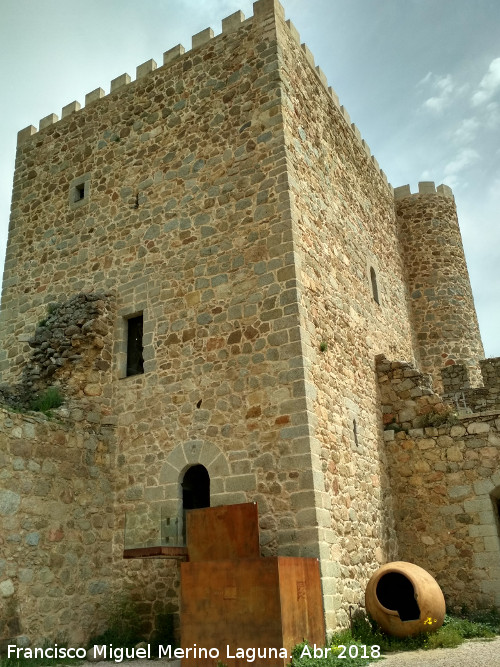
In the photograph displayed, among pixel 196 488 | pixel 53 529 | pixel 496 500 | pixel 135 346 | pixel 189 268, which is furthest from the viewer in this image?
pixel 135 346

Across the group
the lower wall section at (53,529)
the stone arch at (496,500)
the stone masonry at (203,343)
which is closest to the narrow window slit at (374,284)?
the stone masonry at (203,343)

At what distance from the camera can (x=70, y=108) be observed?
12109 millimetres

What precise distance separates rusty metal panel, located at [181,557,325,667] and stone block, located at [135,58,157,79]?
333 inches

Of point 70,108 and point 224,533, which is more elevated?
point 70,108

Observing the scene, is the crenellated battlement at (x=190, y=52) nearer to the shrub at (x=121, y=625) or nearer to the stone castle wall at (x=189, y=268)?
the stone castle wall at (x=189, y=268)

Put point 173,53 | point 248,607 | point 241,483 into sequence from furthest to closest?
point 173,53, point 241,483, point 248,607

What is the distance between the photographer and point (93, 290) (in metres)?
10.3

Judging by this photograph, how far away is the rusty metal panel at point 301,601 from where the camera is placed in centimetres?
615

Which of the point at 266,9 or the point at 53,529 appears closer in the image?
the point at 53,529

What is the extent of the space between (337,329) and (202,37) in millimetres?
5462

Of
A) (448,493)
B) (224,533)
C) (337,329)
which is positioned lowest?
(224,533)

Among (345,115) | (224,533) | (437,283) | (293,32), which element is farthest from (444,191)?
(224,533)

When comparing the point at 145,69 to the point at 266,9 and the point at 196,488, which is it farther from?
the point at 196,488

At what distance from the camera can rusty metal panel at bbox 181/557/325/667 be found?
20.0ft
